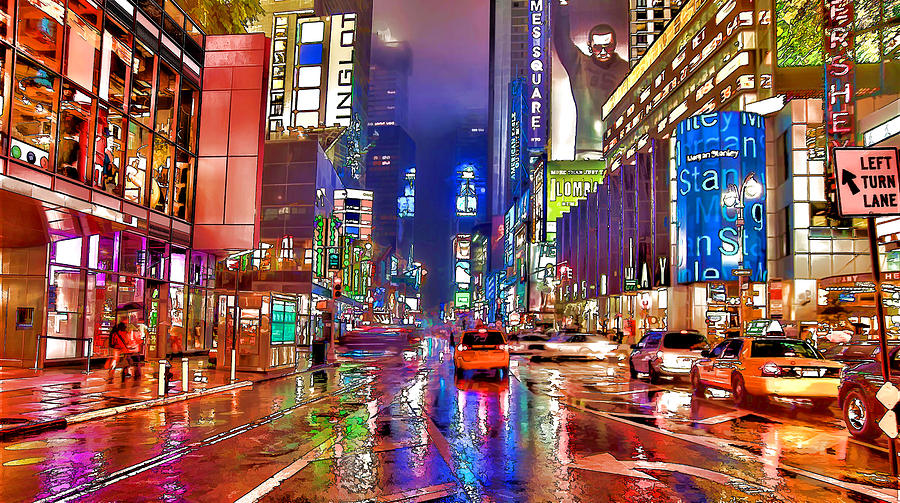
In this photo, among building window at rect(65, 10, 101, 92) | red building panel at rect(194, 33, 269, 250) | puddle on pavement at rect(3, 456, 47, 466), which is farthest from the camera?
red building panel at rect(194, 33, 269, 250)

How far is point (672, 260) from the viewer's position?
188ft

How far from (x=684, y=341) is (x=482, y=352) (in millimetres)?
6871

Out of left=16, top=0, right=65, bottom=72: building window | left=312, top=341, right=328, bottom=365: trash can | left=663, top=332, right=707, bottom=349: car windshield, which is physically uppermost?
left=16, top=0, right=65, bottom=72: building window

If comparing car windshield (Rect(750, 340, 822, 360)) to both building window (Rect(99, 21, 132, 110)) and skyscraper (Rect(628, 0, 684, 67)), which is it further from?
skyscraper (Rect(628, 0, 684, 67))

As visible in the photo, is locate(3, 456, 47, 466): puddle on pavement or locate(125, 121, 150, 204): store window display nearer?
locate(3, 456, 47, 466): puddle on pavement

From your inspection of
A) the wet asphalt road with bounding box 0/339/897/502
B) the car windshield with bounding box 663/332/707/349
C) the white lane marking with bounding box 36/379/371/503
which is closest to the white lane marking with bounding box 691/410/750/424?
the wet asphalt road with bounding box 0/339/897/502

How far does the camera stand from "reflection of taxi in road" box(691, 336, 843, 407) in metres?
14.2

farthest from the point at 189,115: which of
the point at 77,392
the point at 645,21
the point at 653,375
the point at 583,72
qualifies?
the point at 583,72

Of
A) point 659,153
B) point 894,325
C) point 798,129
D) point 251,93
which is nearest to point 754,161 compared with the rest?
point 798,129

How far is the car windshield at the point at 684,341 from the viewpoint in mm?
22641

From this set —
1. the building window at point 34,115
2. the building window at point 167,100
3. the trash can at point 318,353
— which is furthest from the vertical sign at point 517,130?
the building window at point 34,115

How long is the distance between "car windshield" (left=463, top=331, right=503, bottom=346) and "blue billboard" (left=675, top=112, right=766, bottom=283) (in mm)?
30974

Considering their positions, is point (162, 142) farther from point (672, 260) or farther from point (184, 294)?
point (672, 260)

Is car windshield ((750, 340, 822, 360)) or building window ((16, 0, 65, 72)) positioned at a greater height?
building window ((16, 0, 65, 72))
